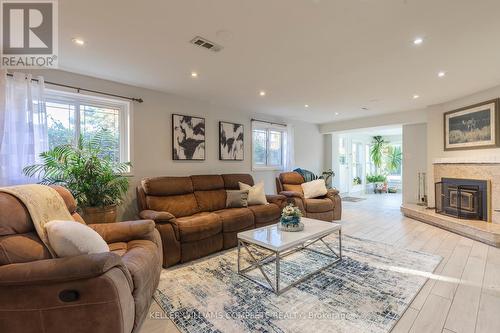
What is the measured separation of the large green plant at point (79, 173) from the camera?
→ 99.2 inches

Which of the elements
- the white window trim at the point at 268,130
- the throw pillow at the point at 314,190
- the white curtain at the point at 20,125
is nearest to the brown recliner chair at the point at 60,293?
the white curtain at the point at 20,125

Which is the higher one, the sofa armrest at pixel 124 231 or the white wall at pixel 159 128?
the white wall at pixel 159 128

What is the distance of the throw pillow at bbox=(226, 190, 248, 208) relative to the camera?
3701 mm

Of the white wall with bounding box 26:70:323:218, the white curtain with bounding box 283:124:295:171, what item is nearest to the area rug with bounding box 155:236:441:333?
the white wall with bounding box 26:70:323:218

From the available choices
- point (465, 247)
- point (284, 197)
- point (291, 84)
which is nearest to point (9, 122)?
point (291, 84)

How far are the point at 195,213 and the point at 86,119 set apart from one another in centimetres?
200

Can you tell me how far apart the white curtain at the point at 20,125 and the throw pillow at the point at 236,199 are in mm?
2424

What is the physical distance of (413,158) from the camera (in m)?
5.65

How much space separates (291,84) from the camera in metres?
3.43

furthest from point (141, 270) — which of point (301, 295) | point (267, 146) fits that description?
point (267, 146)

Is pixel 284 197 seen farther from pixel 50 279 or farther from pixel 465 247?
pixel 50 279

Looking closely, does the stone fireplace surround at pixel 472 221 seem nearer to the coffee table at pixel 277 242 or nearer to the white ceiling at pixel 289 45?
the white ceiling at pixel 289 45

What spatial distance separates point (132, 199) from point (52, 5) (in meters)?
2.43

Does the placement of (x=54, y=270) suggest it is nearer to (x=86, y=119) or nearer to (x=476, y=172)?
(x=86, y=119)
